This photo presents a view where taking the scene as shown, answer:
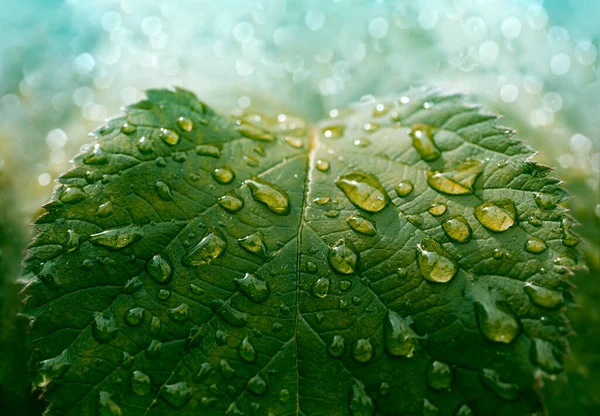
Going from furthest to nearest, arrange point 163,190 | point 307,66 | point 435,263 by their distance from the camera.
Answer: point 307,66
point 163,190
point 435,263

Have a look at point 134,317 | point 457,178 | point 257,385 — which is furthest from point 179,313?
point 457,178

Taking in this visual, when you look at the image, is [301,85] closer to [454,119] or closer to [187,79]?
[187,79]

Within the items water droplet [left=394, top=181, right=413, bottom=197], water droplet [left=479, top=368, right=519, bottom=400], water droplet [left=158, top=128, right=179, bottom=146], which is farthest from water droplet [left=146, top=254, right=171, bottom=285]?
water droplet [left=479, top=368, right=519, bottom=400]

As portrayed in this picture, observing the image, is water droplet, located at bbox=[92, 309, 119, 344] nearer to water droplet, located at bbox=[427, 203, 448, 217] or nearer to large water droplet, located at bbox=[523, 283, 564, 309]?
water droplet, located at bbox=[427, 203, 448, 217]

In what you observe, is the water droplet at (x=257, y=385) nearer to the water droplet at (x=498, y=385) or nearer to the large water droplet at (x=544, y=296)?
the water droplet at (x=498, y=385)

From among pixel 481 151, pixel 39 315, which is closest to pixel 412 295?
pixel 481 151

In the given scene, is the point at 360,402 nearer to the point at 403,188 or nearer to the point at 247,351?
the point at 247,351
